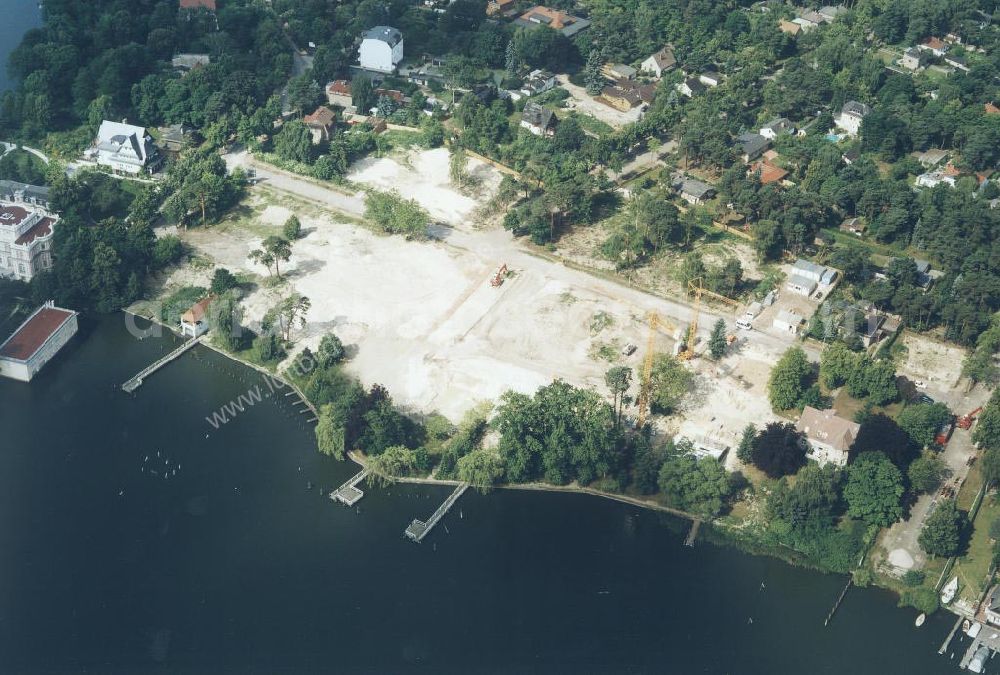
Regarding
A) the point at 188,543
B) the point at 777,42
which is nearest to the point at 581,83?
the point at 777,42

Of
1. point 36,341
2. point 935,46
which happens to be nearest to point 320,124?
point 36,341

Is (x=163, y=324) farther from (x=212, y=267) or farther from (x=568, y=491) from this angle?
(x=568, y=491)

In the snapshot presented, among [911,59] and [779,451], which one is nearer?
[779,451]

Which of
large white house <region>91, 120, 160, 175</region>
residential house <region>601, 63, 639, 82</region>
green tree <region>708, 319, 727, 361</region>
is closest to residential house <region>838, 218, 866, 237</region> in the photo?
green tree <region>708, 319, 727, 361</region>

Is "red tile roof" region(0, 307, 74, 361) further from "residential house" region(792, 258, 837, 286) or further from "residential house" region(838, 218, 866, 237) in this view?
"residential house" region(838, 218, 866, 237)

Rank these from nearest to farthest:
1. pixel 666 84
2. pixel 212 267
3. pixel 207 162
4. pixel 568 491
Result: pixel 568 491
pixel 212 267
pixel 207 162
pixel 666 84

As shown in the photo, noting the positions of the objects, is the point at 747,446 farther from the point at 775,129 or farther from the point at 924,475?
the point at 775,129
